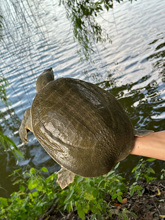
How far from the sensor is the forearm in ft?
4.57

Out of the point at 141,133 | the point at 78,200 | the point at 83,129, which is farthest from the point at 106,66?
the point at 83,129

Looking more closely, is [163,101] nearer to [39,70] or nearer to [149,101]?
[149,101]

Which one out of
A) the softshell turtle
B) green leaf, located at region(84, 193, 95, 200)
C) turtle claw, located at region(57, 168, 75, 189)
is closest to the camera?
the softshell turtle

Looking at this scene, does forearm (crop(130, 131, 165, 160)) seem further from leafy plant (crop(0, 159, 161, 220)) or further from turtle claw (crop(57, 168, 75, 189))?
leafy plant (crop(0, 159, 161, 220))

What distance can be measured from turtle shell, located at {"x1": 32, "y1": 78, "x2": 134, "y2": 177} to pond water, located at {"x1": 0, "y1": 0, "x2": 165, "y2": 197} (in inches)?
71.7

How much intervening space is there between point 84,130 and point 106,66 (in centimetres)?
451

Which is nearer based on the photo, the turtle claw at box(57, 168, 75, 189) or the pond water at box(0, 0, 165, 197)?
the turtle claw at box(57, 168, 75, 189)

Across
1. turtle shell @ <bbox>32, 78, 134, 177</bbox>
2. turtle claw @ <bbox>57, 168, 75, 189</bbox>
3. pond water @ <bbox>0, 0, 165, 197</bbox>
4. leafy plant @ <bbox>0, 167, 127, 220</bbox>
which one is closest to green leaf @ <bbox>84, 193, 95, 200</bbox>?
leafy plant @ <bbox>0, 167, 127, 220</bbox>

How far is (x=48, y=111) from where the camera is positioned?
59.5 inches

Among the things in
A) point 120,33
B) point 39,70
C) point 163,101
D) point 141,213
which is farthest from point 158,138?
point 120,33

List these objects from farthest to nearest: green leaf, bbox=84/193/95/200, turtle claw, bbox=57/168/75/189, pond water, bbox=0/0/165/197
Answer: pond water, bbox=0/0/165/197
green leaf, bbox=84/193/95/200
turtle claw, bbox=57/168/75/189

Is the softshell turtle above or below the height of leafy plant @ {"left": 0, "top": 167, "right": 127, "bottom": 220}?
above

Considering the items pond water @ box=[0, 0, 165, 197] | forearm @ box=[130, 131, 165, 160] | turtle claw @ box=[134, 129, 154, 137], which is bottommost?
pond water @ box=[0, 0, 165, 197]

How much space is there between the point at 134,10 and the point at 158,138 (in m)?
7.89
